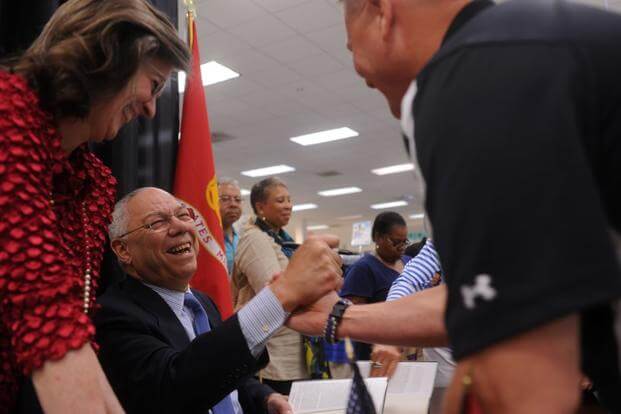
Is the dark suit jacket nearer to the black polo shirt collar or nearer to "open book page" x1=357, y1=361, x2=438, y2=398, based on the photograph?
"open book page" x1=357, y1=361, x2=438, y2=398

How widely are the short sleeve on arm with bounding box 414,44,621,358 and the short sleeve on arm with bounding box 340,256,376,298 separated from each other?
9.58ft

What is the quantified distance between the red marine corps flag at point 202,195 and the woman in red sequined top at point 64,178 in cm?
97

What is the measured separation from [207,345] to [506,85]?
34.8 inches

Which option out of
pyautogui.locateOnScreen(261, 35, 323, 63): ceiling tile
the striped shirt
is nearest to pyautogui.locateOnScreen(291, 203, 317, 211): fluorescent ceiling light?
pyautogui.locateOnScreen(261, 35, 323, 63): ceiling tile

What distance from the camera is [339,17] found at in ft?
15.7

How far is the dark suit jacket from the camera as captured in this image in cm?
114

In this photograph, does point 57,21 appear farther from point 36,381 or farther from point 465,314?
point 465,314

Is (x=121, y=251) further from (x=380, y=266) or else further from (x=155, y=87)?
(x=380, y=266)

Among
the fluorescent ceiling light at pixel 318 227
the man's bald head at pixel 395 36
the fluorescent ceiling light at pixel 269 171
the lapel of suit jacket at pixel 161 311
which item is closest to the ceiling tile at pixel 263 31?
the lapel of suit jacket at pixel 161 311

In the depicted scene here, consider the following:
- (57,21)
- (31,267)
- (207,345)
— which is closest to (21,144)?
(31,267)

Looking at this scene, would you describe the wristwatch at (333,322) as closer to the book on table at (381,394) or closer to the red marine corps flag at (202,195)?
the book on table at (381,394)

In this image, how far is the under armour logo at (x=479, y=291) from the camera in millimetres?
426

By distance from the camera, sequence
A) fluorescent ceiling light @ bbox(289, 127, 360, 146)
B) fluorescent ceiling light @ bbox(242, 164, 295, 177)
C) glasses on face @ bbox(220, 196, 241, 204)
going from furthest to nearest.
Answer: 1. fluorescent ceiling light @ bbox(242, 164, 295, 177)
2. fluorescent ceiling light @ bbox(289, 127, 360, 146)
3. glasses on face @ bbox(220, 196, 241, 204)

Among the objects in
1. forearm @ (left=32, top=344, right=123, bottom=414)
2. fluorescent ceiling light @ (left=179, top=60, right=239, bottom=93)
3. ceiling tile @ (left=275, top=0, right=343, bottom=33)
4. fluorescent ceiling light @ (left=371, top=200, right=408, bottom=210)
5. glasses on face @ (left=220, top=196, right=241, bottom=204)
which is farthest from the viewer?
fluorescent ceiling light @ (left=371, top=200, right=408, bottom=210)
